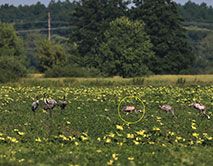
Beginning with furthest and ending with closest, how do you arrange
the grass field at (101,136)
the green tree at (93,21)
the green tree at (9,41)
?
the green tree at (93,21) → the green tree at (9,41) → the grass field at (101,136)

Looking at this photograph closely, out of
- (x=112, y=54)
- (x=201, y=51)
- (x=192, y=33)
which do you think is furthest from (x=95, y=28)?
(x=192, y=33)

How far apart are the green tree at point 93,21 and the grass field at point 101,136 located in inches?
1709

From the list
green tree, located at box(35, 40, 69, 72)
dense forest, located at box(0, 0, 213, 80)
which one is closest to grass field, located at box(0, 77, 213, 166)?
dense forest, located at box(0, 0, 213, 80)

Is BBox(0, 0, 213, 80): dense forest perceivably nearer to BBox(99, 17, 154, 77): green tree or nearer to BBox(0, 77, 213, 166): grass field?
BBox(99, 17, 154, 77): green tree

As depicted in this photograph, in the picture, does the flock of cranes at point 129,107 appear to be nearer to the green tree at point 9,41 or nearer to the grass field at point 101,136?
the grass field at point 101,136

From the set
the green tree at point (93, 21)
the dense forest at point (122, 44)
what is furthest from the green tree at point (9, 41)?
the green tree at point (93, 21)

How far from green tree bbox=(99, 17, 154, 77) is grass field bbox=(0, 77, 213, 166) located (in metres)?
27.7

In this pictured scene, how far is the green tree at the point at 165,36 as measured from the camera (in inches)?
2254

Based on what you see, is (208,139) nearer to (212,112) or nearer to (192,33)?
(212,112)

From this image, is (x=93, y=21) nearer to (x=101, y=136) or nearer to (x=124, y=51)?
(x=124, y=51)

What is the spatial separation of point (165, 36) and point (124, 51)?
14.3 m

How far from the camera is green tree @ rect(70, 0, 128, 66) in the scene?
2424 inches

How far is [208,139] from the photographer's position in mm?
11906

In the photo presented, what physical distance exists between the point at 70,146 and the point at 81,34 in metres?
52.0
